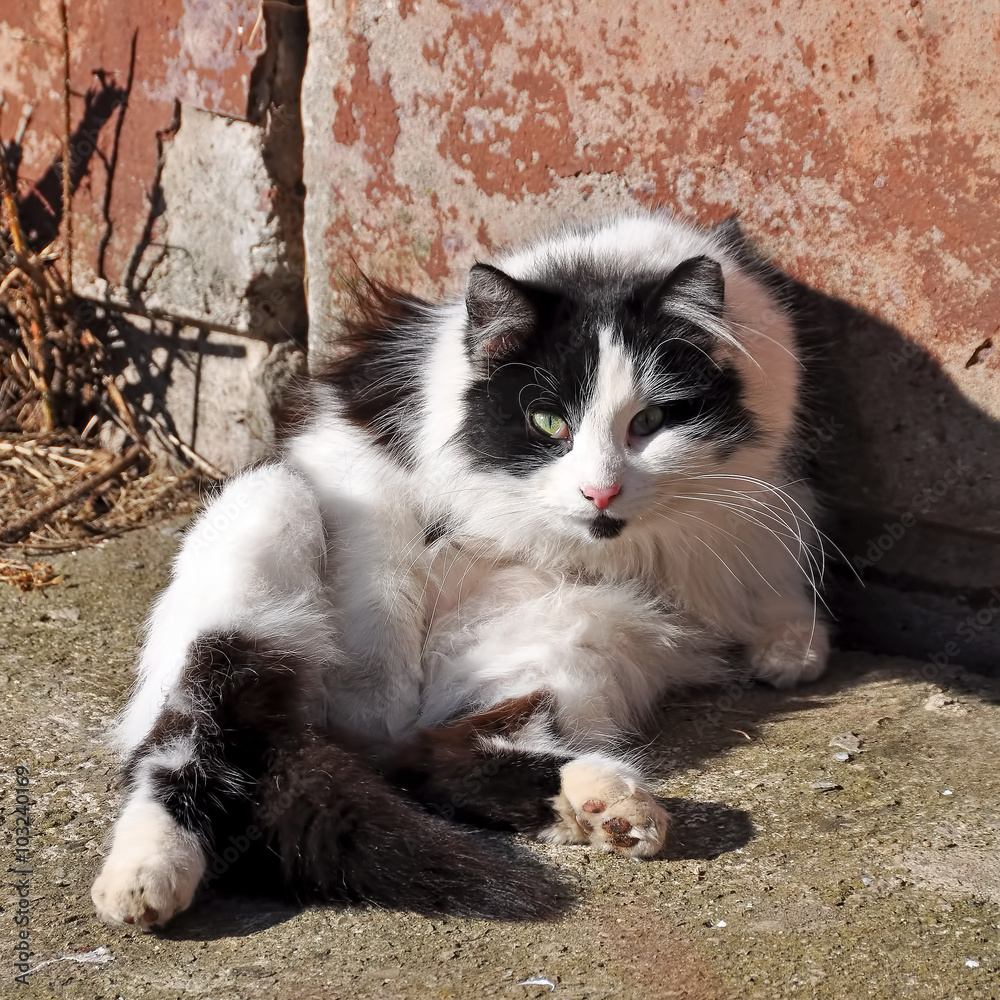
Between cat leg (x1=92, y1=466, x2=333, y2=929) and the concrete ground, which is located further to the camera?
cat leg (x1=92, y1=466, x2=333, y2=929)

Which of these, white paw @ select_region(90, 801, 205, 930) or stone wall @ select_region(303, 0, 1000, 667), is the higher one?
stone wall @ select_region(303, 0, 1000, 667)

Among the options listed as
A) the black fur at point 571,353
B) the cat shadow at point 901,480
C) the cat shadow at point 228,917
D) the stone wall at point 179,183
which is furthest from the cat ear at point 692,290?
the stone wall at point 179,183

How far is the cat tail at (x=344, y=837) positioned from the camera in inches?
75.2

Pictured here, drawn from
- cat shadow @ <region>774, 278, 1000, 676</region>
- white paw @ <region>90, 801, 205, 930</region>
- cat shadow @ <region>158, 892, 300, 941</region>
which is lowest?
cat shadow @ <region>158, 892, 300, 941</region>

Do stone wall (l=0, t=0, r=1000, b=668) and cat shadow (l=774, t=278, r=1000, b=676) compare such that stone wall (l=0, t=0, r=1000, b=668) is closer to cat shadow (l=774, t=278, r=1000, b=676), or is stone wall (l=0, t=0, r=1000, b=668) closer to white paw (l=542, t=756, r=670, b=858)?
cat shadow (l=774, t=278, r=1000, b=676)

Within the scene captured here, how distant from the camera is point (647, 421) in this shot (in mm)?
2381

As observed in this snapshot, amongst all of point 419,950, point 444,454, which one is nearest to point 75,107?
point 444,454

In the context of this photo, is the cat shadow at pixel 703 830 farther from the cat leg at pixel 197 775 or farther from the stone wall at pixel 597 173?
the stone wall at pixel 597 173

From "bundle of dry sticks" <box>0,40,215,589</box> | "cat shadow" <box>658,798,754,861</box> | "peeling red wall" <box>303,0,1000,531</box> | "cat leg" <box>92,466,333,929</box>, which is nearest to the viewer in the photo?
"cat leg" <box>92,466,333,929</box>

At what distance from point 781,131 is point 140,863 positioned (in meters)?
2.11

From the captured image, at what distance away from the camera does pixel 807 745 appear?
250 cm

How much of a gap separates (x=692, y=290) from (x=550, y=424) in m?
0.40

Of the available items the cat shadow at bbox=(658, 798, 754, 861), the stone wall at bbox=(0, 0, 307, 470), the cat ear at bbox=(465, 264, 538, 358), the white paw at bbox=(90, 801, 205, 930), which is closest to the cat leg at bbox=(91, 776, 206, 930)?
the white paw at bbox=(90, 801, 205, 930)

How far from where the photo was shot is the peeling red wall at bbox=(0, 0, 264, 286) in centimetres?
329
